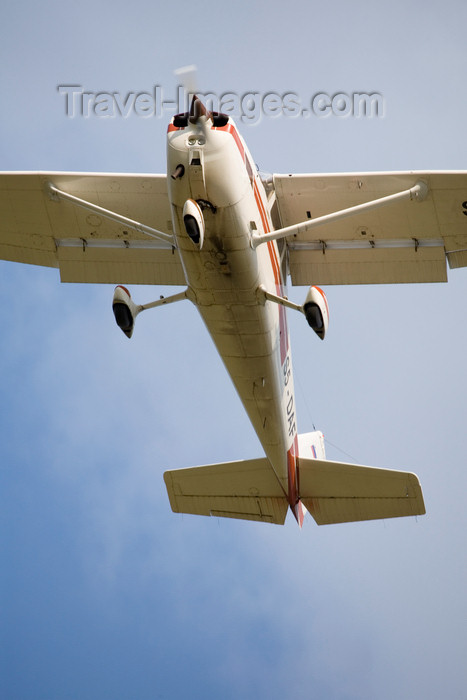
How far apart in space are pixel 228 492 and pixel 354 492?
270 centimetres

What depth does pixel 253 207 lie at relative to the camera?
→ 16500 millimetres

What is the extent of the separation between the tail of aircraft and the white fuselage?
2.17 meters

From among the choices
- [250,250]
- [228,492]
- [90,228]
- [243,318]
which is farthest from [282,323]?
[228,492]

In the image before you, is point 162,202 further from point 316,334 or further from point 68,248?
point 316,334

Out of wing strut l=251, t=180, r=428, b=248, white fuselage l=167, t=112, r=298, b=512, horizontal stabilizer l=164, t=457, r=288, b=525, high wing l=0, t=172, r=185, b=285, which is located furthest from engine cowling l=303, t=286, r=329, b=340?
horizontal stabilizer l=164, t=457, r=288, b=525

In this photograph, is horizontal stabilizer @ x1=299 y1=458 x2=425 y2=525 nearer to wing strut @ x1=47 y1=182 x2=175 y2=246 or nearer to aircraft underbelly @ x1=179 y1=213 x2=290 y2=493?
aircraft underbelly @ x1=179 y1=213 x2=290 y2=493

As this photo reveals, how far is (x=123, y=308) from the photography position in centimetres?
1742

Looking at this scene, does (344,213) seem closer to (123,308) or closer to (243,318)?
(243,318)

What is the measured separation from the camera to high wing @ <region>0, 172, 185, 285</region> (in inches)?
746

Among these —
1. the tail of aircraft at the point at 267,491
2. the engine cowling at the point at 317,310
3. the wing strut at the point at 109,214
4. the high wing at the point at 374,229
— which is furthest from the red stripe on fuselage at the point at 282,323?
the wing strut at the point at 109,214

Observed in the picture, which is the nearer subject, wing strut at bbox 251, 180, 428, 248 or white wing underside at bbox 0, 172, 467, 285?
wing strut at bbox 251, 180, 428, 248

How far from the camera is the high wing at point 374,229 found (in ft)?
60.7

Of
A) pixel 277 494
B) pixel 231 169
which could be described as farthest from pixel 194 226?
pixel 277 494

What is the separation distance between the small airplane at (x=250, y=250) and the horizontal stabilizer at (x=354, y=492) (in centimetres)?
2
